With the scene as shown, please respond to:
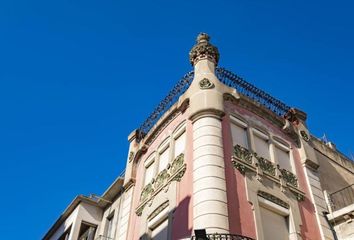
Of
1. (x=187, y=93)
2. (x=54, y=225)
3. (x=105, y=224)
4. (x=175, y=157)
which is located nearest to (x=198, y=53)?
(x=187, y=93)

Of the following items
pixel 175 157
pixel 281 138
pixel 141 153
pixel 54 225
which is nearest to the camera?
pixel 175 157

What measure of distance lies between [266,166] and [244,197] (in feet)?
8.32

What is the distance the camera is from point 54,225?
2314cm

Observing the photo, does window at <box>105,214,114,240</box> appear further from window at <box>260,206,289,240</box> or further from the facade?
window at <box>260,206,289,240</box>

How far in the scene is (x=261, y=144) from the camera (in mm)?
17438

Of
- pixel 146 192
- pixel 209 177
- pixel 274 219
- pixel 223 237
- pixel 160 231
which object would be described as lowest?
pixel 223 237

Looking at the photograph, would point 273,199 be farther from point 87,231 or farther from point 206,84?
point 87,231

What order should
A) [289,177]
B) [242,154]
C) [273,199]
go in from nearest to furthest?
[273,199] < [242,154] < [289,177]

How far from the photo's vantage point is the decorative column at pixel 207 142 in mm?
12961

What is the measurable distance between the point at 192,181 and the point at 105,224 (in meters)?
8.30

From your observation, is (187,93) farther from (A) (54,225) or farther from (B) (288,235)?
(A) (54,225)

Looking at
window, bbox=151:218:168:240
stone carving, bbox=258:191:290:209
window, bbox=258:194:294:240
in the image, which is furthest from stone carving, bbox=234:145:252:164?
window, bbox=151:218:168:240

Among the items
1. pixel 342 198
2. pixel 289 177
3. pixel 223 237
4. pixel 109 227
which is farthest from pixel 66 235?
pixel 342 198

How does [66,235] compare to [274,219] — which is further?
[66,235]
